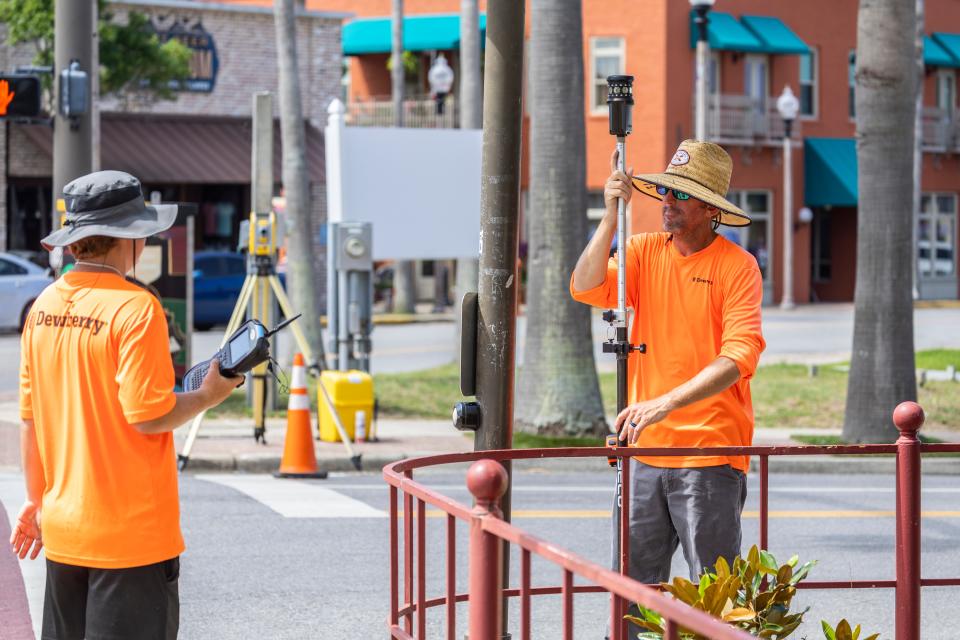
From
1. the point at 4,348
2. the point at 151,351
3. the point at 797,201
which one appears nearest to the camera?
the point at 151,351

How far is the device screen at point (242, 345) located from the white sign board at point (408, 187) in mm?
10987

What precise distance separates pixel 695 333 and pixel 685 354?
0.08 m

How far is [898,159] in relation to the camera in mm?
14125

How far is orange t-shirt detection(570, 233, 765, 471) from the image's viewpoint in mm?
5348

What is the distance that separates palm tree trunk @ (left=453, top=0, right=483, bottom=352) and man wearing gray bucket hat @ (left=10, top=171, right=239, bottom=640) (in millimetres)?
15084

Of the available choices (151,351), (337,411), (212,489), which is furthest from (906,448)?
(337,411)

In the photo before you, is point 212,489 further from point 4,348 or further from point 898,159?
point 4,348

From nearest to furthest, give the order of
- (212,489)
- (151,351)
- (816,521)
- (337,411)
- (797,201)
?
(151,351) → (816,521) → (212,489) → (337,411) → (797,201)

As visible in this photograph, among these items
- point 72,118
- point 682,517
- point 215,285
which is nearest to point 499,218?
point 682,517

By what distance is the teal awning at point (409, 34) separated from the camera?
132 feet

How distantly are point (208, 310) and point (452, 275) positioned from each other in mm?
13924

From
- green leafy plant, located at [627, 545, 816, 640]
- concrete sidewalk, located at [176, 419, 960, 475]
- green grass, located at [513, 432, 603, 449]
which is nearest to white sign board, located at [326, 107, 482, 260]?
concrete sidewalk, located at [176, 419, 960, 475]

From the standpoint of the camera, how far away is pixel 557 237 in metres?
14.2

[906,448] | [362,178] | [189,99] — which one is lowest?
[906,448]
